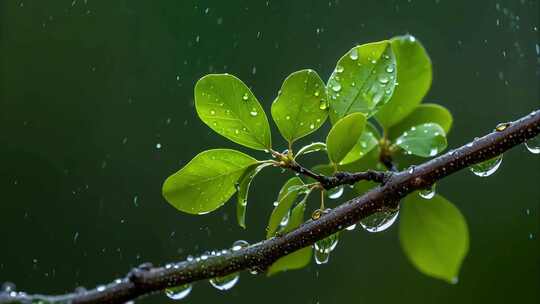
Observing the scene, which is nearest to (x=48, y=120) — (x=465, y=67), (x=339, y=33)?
(x=339, y=33)

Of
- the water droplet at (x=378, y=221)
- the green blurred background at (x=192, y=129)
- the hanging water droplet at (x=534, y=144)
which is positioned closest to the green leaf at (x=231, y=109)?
the water droplet at (x=378, y=221)

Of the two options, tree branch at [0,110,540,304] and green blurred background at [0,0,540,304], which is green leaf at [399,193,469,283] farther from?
green blurred background at [0,0,540,304]

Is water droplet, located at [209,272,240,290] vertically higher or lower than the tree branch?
lower

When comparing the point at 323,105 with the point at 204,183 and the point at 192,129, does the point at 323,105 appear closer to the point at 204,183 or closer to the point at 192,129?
the point at 204,183

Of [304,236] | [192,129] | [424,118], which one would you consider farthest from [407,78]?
[192,129]

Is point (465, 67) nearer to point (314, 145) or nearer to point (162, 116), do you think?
point (162, 116)

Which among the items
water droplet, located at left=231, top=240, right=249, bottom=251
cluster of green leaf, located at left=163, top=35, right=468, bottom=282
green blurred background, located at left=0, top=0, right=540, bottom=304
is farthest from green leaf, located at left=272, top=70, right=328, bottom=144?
green blurred background, located at left=0, top=0, right=540, bottom=304

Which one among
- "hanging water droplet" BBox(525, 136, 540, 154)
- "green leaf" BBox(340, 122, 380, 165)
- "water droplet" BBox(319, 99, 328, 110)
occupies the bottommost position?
"green leaf" BBox(340, 122, 380, 165)
